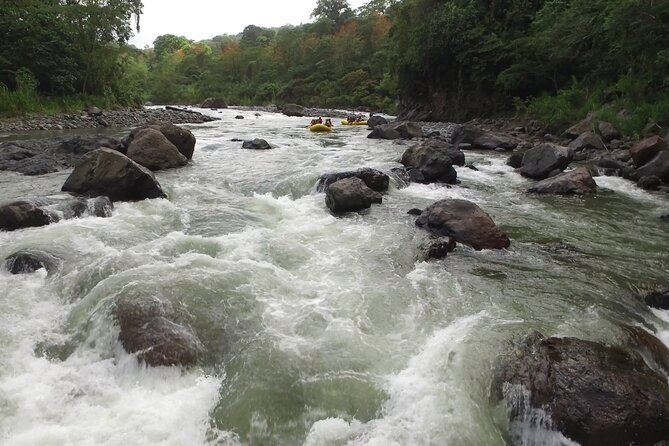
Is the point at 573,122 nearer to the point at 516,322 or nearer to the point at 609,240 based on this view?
the point at 609,240

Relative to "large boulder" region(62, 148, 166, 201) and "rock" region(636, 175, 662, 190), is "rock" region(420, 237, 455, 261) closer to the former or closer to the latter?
"large boulder" region(62, 148, 166, 201)

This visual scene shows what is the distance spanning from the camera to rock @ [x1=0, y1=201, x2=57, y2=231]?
6.66 metres

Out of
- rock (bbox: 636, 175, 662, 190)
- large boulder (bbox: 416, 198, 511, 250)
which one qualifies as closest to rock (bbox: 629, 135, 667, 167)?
rock (bbox: 636, 175, 662, 190)

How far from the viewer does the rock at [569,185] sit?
9727mm

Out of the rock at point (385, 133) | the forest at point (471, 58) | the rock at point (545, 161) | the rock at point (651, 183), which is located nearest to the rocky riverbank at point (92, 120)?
the forest at point (471, 58)

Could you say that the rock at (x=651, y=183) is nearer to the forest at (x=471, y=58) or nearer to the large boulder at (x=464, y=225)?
the forest at (x=471, y=58)

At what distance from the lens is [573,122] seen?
55.9 ft

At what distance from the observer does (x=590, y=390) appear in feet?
10.7

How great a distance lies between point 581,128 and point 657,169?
5.97 m

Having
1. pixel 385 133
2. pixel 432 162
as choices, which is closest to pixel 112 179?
pixel 432 162

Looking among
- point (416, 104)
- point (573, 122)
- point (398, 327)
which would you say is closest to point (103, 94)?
point (416, 104)

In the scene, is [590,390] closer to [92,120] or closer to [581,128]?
[581,128]

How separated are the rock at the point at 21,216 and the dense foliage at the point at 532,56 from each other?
1563cm

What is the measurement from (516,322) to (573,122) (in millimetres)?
15259
